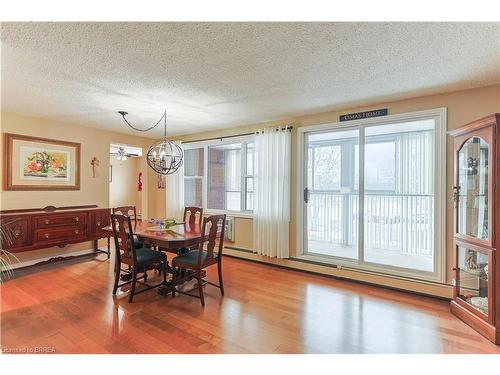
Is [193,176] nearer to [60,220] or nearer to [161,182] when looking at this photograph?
[161,182]

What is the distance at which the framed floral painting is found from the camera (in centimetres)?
385

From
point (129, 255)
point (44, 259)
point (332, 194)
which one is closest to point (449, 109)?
point (332, 194)

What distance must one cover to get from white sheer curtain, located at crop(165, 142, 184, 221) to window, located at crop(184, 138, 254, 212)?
0.14 metres

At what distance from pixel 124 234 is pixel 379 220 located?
356cm

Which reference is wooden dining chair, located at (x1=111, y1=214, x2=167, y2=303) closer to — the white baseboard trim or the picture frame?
the white baseboard trim

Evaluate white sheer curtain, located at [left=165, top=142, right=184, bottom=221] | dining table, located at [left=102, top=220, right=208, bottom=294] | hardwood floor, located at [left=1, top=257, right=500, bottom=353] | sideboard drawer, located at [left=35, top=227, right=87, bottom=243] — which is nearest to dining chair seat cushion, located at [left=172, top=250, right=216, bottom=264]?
dining table, located at [left=102, top=220, right=208, bottom=294]

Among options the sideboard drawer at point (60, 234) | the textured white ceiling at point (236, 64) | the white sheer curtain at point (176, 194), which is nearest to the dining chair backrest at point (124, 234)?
the textured white ceiling at point (236, 64)

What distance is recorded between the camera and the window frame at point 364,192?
9.75 feet

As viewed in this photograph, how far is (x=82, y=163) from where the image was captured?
4660 millimetres

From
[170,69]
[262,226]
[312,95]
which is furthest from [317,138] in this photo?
[170,69]

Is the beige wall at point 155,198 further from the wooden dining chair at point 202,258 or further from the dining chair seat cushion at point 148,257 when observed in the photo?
the wooden dining chair at point 202,258

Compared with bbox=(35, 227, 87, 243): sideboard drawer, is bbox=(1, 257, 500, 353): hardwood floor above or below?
below

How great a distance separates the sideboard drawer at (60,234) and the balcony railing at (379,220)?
3700mm

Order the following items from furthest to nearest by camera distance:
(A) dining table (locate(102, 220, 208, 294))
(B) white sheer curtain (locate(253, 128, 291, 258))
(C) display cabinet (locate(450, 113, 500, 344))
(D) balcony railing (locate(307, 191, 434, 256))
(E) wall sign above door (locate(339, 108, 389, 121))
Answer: (B) white sheer curtain (locate(253, 128, 291, 258)) < (D) balcony railing (locate(307, 191, 434, 256)) < (E) wall sign above door (locate(339, 108, 389, 121)) < (A) dining table (locate(102, 220, 208, 294)) < (C) display cabinet (locate(450, 113, 500, 344))
